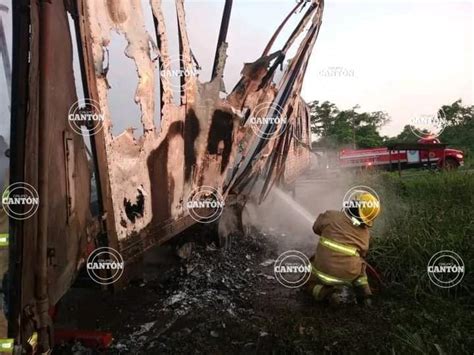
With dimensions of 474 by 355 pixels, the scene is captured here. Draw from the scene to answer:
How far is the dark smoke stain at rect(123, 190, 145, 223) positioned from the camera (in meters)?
2.95

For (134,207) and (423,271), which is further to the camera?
(423,271)

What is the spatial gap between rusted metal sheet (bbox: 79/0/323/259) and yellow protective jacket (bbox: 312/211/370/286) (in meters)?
1.18

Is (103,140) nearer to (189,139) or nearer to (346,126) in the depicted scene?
(189,139)

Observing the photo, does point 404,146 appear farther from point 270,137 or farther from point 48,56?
point 48,56

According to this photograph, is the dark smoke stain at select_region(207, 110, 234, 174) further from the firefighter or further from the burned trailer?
the firefighter

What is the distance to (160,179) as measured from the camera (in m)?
3.35

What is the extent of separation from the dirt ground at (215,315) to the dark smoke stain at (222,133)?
3.76 ft

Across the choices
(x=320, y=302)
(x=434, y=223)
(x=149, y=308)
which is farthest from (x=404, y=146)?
(x=149, y=308)

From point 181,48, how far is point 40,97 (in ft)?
5.97

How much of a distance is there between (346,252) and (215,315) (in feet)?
4.19

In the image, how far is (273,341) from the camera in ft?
10.5

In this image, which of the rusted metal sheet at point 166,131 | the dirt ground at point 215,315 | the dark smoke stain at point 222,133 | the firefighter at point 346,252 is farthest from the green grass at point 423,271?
the dark smoke stain at point 222,133

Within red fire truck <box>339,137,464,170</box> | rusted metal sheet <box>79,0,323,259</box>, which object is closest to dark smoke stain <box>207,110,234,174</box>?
rusted metal sheet <box>79,0,323,259</box>

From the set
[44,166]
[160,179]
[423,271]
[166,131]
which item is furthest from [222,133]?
[423,271]
